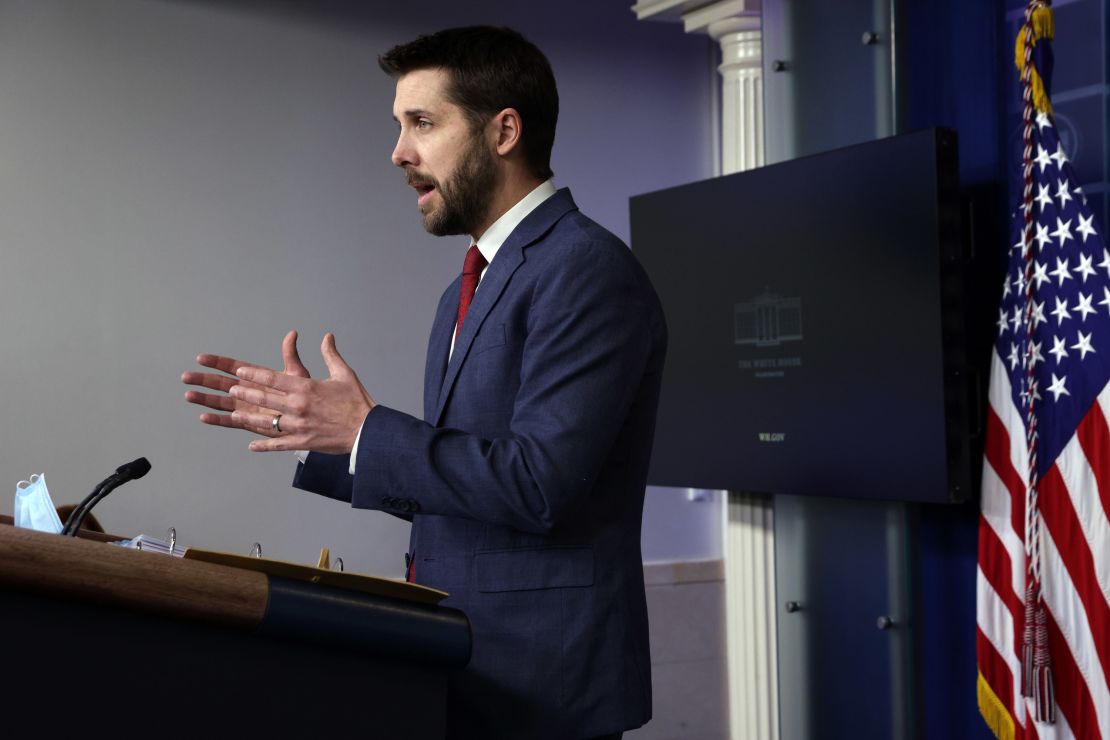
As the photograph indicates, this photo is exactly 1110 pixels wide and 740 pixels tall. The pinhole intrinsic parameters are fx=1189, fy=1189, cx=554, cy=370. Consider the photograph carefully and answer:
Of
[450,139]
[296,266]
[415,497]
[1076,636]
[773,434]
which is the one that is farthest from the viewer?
[296,266]

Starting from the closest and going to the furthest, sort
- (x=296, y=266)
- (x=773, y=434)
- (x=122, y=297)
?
(x=773, y=434) < (x=122, y=297) < (x=296, y=266)

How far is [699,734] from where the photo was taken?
4.45m

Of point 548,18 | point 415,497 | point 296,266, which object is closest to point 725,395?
point 296,266

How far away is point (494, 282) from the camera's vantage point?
157 cm

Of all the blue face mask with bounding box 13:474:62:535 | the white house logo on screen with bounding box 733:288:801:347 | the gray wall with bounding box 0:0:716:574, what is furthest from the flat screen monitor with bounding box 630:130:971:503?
the blue face mask with bounding box 13:474:62:535

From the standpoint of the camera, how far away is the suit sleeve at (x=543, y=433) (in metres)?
1.38

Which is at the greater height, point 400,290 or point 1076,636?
point 400,290

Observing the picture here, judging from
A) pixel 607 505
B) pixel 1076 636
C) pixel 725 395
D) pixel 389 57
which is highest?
pixel 389 57

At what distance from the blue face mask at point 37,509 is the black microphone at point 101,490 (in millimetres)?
19

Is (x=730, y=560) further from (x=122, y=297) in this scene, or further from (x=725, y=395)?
(x=122, y=297)

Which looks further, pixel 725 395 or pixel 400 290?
pixel 400 290

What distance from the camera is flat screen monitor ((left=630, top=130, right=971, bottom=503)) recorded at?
2779 mm

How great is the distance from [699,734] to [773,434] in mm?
1681

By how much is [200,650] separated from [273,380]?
37 centimetres
